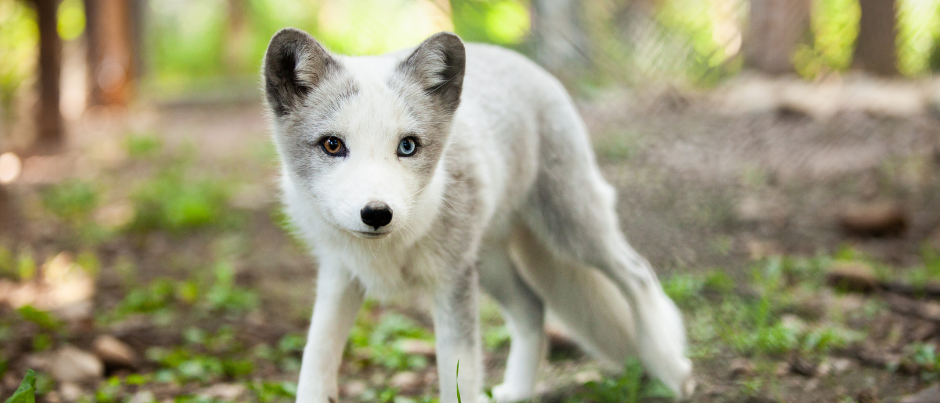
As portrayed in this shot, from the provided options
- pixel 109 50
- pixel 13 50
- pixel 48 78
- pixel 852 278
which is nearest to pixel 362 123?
pixel 852 278

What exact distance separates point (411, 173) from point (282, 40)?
54cm

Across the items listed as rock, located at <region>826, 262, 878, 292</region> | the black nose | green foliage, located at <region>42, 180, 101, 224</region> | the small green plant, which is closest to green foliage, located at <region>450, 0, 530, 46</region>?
the black nose

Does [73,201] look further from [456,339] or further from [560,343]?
[456,339]

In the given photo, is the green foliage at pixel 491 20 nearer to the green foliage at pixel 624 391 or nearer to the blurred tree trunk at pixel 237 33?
the green foliage at pixel 624 391

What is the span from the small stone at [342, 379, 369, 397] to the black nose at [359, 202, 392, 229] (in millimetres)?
1326

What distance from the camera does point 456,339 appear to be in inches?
88.5

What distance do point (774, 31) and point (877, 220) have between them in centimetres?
188

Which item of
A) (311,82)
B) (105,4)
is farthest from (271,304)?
(105,4)

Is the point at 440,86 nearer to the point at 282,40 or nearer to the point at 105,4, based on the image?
the point at 282,40

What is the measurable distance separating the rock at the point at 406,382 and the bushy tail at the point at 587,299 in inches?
26.5

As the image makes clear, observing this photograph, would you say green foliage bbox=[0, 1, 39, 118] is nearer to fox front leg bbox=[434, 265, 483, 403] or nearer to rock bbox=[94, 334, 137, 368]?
rock bbox=[94, 334, 137, 368]

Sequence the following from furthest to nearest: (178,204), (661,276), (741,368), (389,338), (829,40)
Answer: (178,204) < (829,40) < (389,338) < (661,276) < (741,368)

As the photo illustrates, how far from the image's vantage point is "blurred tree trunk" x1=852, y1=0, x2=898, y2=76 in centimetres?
393

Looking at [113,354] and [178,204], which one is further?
[178,204]
